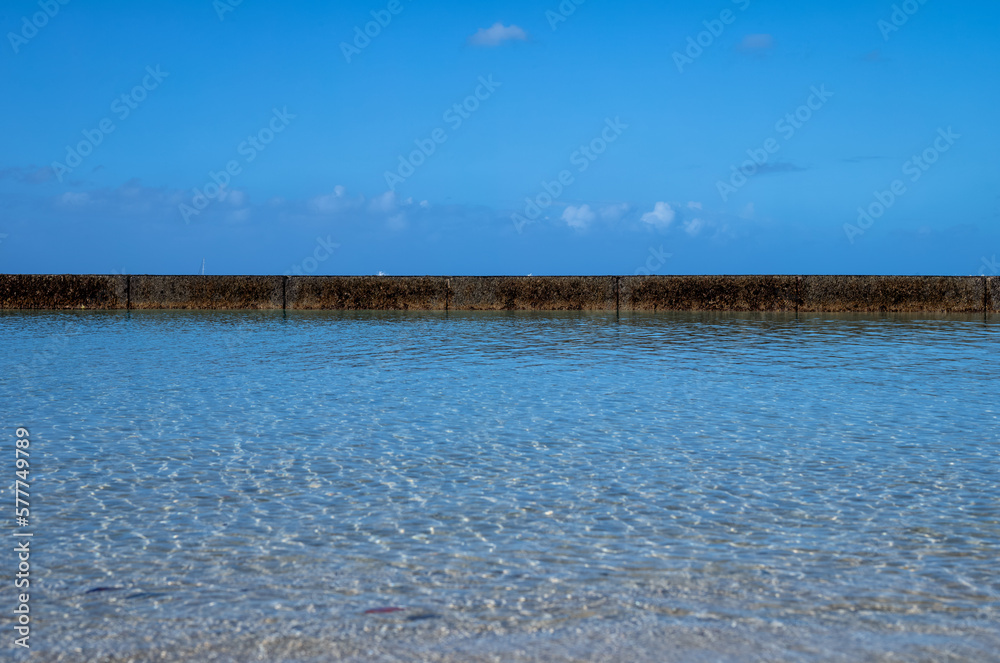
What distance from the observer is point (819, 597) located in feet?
9.43

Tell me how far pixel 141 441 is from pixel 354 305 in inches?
573

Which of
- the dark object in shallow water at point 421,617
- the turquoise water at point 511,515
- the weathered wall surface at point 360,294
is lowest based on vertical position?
the dark object in shallow water at point 421,617

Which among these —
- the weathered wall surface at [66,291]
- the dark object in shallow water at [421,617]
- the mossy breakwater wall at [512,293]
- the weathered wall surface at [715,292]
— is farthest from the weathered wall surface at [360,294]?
the dark object in shallow water at [421,617]

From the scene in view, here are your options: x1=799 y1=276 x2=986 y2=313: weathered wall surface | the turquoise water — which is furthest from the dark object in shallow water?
x1=799 y1=276 x2=986 y2=313: weathered wall surface

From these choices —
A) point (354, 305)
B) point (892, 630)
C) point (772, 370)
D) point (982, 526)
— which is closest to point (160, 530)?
point (892, 630)

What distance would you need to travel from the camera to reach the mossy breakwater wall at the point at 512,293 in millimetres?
18766

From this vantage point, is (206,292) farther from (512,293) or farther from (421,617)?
(421,617)

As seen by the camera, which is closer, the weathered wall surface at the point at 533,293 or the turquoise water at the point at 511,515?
the turquoise water at the point at 511,515

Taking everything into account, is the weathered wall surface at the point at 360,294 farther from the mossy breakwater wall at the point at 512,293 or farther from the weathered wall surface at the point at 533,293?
the weathered wall surface at the point at 533,293

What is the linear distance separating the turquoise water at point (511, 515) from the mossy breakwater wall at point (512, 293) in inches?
421

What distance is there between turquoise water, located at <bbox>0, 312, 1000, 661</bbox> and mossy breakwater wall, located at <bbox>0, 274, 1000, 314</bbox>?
421 inches

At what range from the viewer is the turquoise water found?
262 centimetres

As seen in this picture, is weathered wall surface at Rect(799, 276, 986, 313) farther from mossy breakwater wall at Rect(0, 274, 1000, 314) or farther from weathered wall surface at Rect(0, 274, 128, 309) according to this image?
weathered wall surface at Rect(0, 274, 128, 309)

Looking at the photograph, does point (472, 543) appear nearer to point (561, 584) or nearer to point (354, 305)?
point (561, 584)
